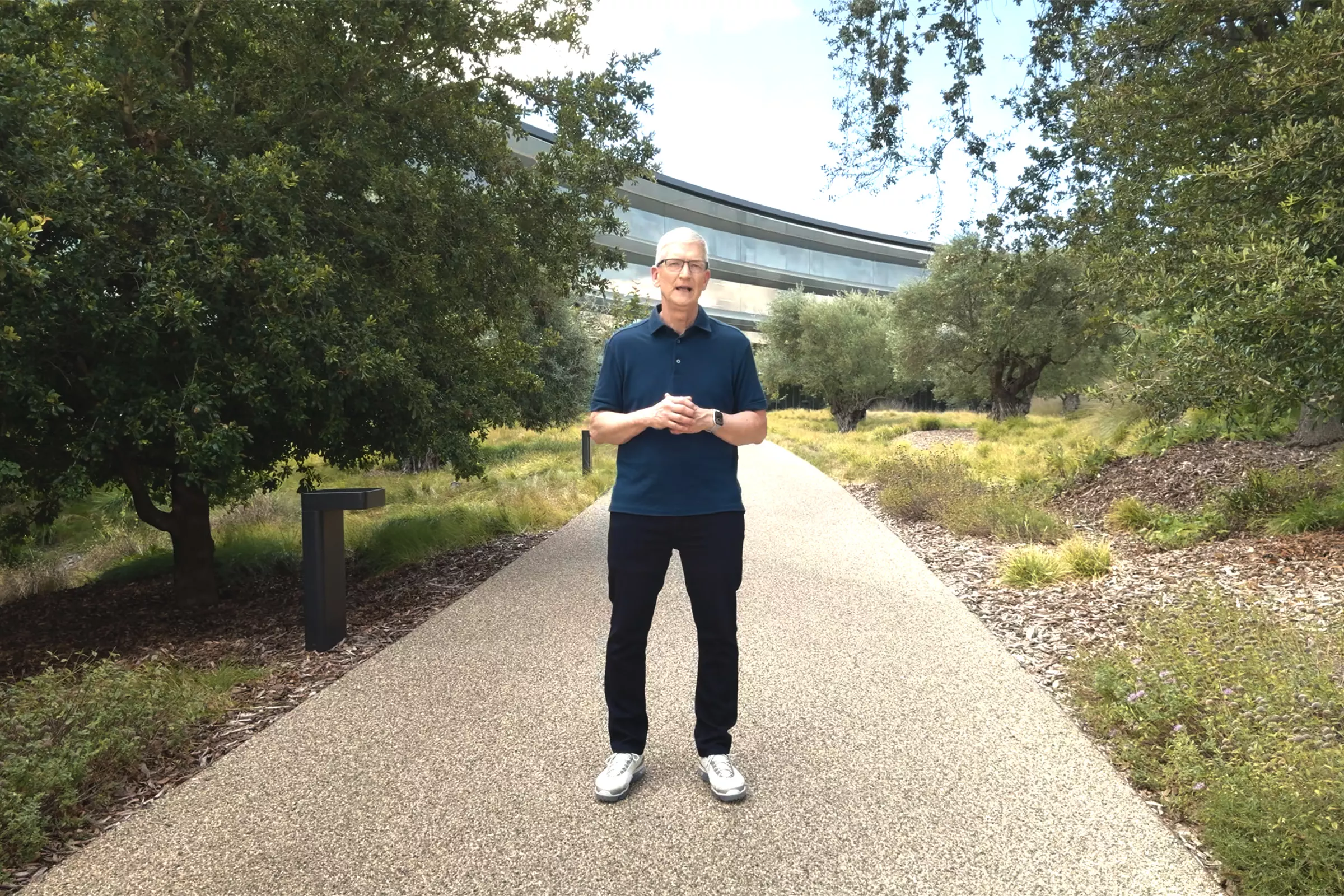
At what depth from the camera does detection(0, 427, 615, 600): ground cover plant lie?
376 inches

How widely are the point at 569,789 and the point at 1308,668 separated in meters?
3.41

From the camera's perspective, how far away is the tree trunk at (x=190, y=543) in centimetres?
789

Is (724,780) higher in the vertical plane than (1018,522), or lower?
higher

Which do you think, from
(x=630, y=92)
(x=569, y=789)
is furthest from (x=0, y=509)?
(x=569, y=789)

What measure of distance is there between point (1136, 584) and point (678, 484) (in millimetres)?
4909

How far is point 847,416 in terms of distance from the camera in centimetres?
3672

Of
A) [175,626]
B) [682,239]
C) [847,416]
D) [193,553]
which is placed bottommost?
[847,416]

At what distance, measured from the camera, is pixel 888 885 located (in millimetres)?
2756

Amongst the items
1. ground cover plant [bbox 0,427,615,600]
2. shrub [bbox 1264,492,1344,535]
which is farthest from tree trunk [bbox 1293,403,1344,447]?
ground cover plant [bbox 0,427,615,600]

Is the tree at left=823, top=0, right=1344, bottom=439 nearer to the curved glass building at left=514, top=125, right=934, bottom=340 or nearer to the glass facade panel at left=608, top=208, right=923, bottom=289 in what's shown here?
the curved glass building at left=514, top=125, right=934, bottom=340

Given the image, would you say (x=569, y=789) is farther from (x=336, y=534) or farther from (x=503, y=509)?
(x=503, y=509)

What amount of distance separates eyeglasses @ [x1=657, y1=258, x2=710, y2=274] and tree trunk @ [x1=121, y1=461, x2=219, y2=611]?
6368 mm

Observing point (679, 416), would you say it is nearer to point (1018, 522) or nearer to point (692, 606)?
point (692, 606)

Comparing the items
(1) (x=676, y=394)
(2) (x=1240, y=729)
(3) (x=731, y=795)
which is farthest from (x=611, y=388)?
(2) (x=1240, y=729)
